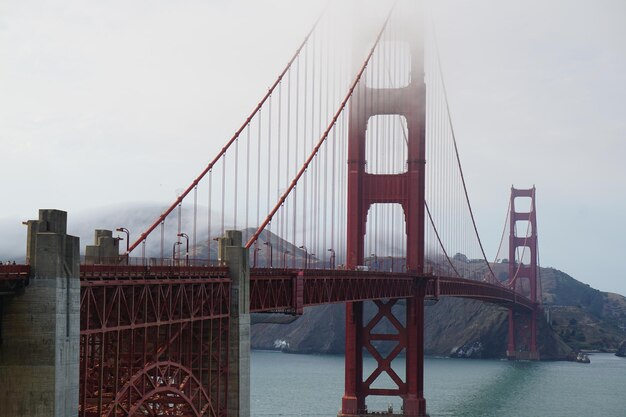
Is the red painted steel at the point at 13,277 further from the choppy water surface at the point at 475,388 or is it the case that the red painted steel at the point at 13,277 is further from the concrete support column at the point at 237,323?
the choppy water surface at the point at 475,388

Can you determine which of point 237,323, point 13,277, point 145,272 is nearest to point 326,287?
point 237,323

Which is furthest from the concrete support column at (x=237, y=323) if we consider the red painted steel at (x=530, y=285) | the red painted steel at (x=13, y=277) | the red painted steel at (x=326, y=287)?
the red painted steel at (x=530, y=285)

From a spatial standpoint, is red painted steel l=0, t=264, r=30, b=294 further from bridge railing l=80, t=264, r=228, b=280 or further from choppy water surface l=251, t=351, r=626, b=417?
choppy water surface l=251, t=351, r=626, b=417

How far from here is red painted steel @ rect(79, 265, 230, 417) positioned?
31291 mm

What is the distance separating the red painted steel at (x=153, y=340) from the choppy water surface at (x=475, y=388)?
4482cm

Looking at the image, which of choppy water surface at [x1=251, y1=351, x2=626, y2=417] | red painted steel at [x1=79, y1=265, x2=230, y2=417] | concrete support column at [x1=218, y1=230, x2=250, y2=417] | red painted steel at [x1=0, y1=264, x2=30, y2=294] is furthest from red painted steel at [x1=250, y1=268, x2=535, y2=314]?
red painted steel at [x1=0, y1=264, x2=30, y2=294]

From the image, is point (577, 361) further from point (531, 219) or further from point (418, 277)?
point (418, 277)

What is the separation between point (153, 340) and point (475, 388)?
281 ft

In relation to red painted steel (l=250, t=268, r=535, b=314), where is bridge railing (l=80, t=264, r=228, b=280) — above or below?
above

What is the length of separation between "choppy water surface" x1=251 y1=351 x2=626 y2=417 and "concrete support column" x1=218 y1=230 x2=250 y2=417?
42.7 m

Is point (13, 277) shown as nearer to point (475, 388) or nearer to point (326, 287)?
point (326, 287)

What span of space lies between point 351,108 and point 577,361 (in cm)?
11268

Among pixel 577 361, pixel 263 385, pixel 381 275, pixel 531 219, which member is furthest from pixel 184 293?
pixel 531 219

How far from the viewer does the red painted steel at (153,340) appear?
3129 cm
